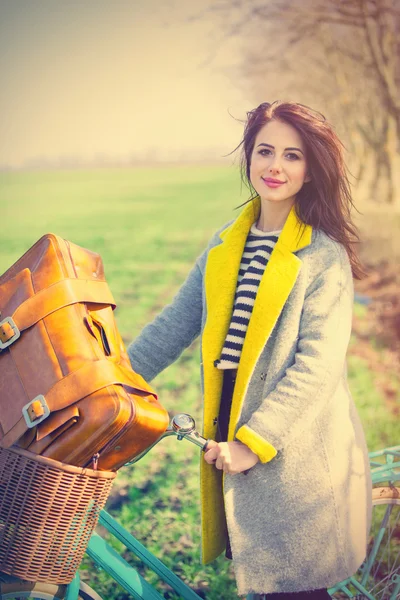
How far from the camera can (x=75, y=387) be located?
60.1 inches

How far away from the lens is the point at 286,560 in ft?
6.48

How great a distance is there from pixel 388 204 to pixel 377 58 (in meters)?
2.98

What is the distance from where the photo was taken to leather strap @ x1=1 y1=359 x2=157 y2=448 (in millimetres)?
1518

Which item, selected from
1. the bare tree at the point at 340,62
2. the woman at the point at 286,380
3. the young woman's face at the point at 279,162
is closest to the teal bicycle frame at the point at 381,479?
the woman at the point at 286,380

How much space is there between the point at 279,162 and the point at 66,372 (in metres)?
0.98

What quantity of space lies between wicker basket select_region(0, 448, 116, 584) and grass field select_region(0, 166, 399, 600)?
1583 millimetres

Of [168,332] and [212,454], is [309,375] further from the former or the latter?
[168,332]

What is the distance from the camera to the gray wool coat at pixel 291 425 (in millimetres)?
1843

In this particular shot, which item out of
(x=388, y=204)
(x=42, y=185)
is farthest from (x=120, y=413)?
(x=42, y=185)

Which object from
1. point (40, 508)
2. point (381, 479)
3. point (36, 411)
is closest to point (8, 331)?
point (36, 411)

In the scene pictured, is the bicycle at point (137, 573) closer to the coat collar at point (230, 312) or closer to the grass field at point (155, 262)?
the coat collar at point (230, 312)

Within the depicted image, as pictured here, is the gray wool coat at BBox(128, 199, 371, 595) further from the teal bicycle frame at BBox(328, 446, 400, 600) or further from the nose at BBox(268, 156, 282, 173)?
the teal bicycle frame at BBox(328, 446, 400, 600)

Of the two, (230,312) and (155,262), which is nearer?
(230,312)

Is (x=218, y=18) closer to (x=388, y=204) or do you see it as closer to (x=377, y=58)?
(x=377, y=58)
